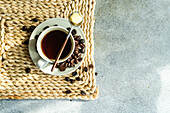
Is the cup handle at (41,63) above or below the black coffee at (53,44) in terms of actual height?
below

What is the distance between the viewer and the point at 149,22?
1.12 m

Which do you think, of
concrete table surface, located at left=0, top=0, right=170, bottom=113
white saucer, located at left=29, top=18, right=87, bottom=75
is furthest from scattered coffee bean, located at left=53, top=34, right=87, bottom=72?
concrete table surface, located at left=0, top=0, right=170, bottom=113

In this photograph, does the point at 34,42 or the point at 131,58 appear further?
the point at 131,58

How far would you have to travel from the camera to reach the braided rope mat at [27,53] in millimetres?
835

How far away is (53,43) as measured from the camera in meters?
0.79

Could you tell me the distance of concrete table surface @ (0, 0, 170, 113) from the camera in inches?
42.4

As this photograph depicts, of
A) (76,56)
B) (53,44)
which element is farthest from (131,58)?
(53,44)

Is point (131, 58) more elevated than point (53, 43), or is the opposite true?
point (53, 43)

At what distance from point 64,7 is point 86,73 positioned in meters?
0.34

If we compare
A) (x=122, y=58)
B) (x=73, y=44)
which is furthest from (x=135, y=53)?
(x=73, y=44)

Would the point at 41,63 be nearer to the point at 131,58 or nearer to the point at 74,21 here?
the point at 74,21

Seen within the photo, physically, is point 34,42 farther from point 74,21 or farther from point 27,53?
point 74,21

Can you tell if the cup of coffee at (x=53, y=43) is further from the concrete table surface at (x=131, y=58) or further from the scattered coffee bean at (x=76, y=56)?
the concrete table surface at (x=131, y=58)

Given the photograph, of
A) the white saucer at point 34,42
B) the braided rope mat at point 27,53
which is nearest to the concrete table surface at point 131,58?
the braided rope mat at point 27,53
